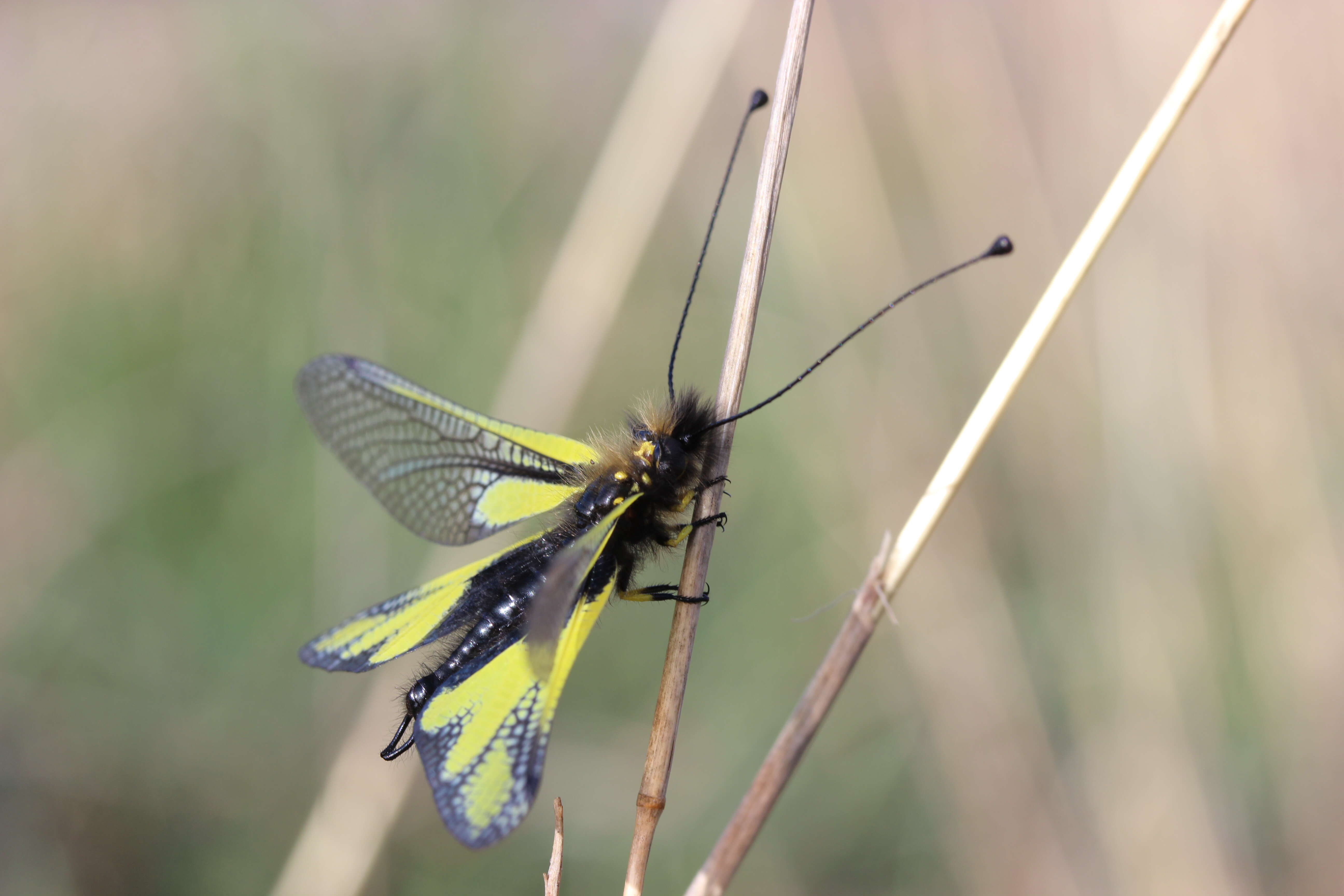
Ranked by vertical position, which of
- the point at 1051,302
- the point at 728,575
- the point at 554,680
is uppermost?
the point at 1051,302

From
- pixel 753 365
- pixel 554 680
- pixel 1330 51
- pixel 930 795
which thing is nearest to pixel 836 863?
pixel 930 795

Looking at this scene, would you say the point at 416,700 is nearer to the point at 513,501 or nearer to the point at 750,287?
the point at 513,501

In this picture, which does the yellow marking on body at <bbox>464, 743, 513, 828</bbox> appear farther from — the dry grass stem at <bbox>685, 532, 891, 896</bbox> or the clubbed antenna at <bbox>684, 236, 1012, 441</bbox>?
the clubbed antenna at <bbox>684, 236, 1012, 441</bbox>

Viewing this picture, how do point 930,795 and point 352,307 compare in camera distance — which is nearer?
point 930,795

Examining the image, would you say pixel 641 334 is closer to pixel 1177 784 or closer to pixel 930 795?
pixel 930 795

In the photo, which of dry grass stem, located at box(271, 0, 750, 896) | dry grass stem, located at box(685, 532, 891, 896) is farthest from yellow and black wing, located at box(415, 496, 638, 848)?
dry grass stem, located at box(271, 0, 750, 896)

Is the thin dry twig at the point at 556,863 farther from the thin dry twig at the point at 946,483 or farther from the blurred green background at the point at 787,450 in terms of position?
the blurred green background at the point at 787,450
